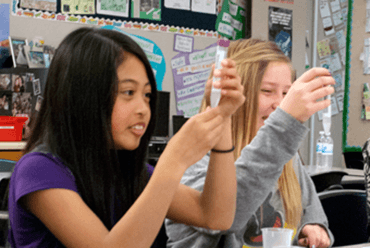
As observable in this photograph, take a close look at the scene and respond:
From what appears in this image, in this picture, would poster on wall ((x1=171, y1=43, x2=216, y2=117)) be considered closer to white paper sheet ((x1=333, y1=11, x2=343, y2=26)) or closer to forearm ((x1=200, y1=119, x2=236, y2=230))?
white paper sheet ((x1=333, y1=11, x2=343, y2=26))

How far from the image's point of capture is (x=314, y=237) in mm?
1124

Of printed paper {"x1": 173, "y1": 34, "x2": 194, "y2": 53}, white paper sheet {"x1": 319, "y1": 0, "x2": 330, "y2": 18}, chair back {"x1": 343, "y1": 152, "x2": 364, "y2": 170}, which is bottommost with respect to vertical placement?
chair back {"x1": 343, "y1": 152, "x2": 364, "y2": 170}

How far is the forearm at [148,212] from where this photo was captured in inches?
29.5

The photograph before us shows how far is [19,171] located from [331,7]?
467cm

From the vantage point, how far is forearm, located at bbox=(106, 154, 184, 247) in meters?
0.75

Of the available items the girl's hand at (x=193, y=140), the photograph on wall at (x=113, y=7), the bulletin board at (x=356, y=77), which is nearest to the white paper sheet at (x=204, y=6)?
the photograph on wall at (x=113, y=7)

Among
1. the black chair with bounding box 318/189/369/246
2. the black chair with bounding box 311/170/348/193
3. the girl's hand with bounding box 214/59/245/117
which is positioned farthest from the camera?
the black chair with bounding box 311/170/348/193

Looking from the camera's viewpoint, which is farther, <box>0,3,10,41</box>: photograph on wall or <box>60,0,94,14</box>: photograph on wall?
<box>60,0,94,14</box>: photograph on wall

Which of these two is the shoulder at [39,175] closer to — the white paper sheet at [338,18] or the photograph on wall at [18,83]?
the photograph on wall at [18,83]

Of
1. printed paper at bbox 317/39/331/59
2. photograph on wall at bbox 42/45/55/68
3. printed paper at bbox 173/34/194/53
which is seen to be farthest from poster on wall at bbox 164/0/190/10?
Answer: printed paper at bbox 317/39/331/59

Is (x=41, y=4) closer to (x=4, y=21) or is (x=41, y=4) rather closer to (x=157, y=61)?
(x=4, y=21)

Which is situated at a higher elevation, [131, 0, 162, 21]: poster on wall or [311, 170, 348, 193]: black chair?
[131, 0, 162, 21]: poster on wall

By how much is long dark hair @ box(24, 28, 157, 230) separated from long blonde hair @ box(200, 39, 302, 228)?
0.36m

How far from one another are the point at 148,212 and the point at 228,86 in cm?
33
